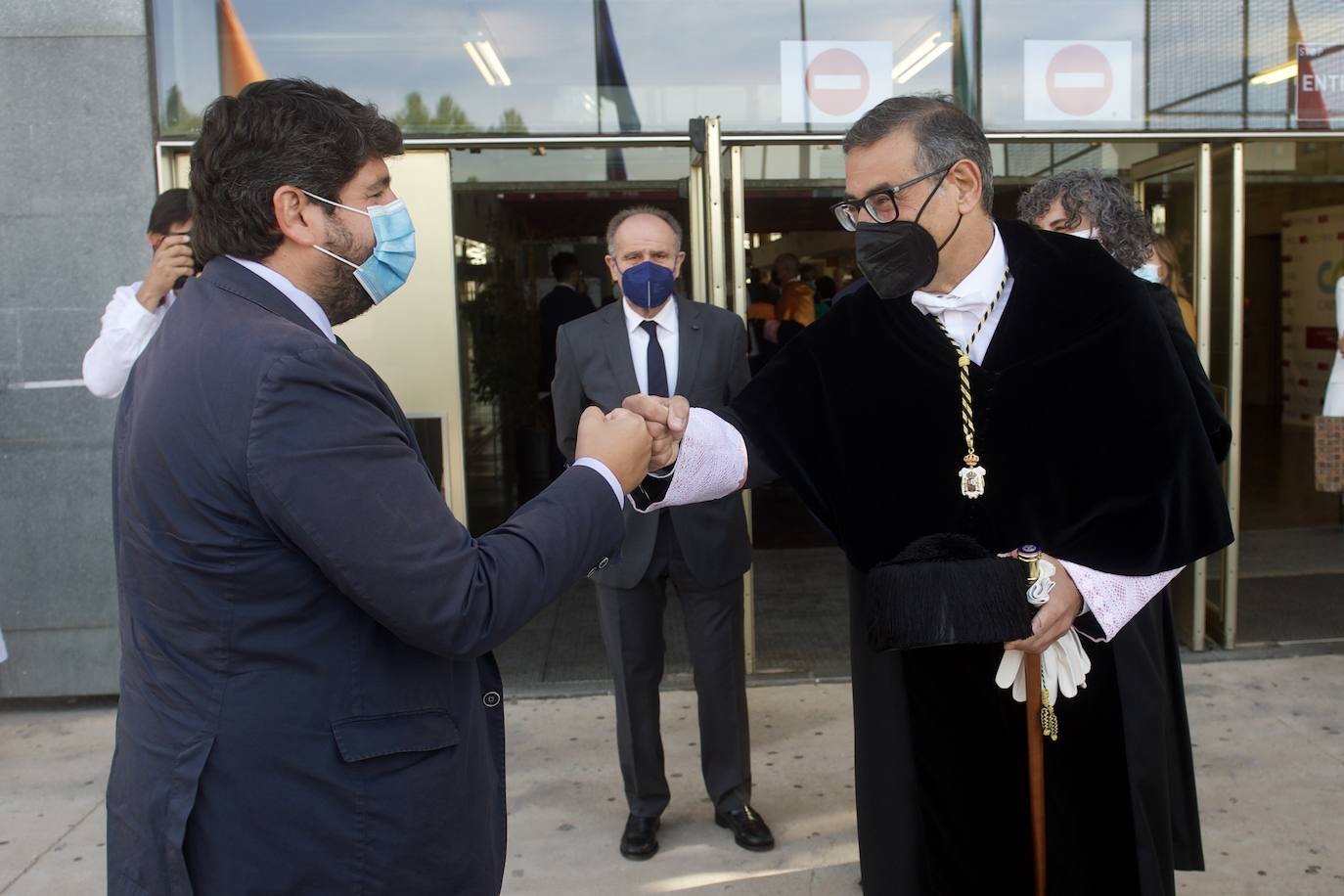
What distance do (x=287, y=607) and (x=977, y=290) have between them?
1.48m

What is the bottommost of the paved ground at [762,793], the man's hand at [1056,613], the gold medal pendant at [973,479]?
the paved ground at [762,793]

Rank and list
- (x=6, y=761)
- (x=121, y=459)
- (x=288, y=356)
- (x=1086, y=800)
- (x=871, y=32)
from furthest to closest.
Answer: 1. (x=871, y=32)
2. (x=6, y=761)
3. (x=1086, y=800)
4. (x=121, y=459)
5. (x=288, y=356)

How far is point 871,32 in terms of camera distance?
17.7 ft

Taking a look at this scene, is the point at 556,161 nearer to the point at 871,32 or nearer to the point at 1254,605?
the point at 871,32

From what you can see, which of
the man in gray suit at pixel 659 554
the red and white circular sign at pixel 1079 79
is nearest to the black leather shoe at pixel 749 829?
the man in gray suit at pixel 659 554

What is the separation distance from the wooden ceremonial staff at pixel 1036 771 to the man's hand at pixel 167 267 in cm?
Result: 295

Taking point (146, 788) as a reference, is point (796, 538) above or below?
below

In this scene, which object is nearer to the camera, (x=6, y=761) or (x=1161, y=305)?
(x=1161, y=305)

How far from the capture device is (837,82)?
5422 mm

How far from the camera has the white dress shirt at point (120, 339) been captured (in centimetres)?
402

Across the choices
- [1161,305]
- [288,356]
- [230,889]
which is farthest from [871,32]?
[230,889]

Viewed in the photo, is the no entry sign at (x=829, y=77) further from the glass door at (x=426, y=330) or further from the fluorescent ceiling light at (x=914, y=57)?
the glass door at (x=426, y=330)

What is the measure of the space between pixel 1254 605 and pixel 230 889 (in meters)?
6.10

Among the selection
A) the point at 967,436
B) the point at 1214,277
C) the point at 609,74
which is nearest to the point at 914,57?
the point at 609,74
